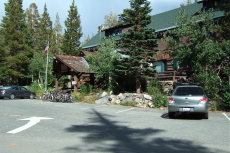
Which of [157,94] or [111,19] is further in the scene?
[111,19]

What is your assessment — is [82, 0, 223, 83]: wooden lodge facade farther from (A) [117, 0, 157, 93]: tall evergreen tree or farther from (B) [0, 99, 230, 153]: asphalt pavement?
(B) [0, 99, 230, 153]: asphalt pavement

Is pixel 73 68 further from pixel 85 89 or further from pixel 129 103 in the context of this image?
pixel 129 103

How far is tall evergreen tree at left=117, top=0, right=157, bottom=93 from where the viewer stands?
775 inches

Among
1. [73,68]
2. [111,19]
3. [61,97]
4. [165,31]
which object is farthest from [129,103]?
[111,19]

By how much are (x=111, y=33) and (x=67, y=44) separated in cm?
858

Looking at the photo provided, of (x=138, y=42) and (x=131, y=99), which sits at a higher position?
(x=138, y=42)

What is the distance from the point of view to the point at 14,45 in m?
42.1

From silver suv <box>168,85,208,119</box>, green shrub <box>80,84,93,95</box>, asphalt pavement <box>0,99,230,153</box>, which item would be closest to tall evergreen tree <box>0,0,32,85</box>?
green shrub <box>80,84,93,95</box>

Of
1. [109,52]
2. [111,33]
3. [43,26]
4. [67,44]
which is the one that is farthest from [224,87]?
[43,26]

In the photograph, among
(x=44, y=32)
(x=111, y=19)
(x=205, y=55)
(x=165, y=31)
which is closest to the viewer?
(x=205, y=55)

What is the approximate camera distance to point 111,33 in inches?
1558

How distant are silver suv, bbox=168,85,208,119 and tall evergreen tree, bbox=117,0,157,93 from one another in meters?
8.38

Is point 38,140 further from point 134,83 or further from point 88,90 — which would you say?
point 88,90

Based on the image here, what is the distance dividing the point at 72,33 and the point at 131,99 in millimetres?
27310
